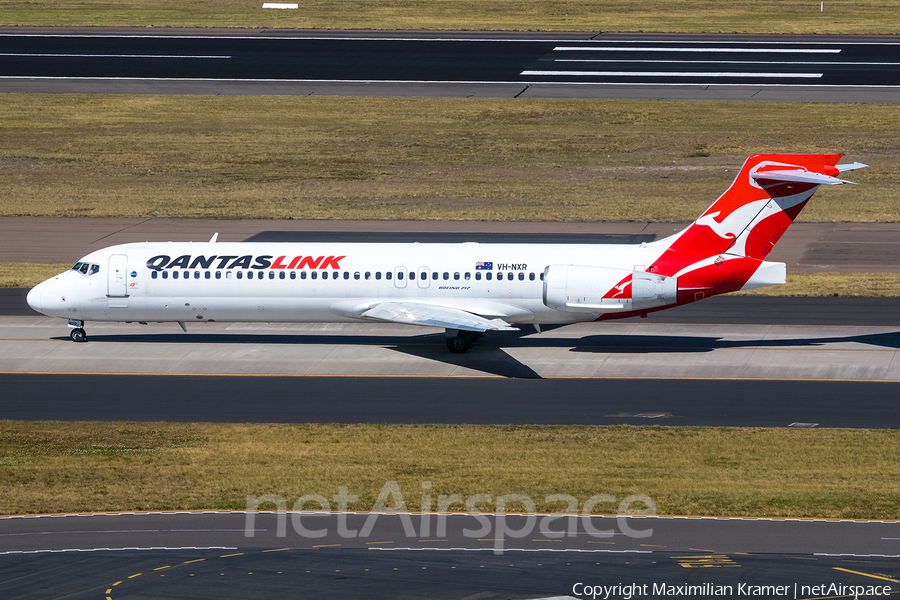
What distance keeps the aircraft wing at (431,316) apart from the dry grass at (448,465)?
20.9ft

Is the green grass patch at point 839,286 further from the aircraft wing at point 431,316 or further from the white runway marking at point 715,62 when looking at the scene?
the white runway marking at point 715,62

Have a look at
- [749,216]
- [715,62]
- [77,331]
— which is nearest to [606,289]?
[749,216]

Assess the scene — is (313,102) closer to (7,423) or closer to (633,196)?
(633,196)

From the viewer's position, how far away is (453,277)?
1586 inches

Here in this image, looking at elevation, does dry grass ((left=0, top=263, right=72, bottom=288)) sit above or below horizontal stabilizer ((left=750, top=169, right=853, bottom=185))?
below

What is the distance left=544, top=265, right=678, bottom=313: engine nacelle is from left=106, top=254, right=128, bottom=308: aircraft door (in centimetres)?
1435

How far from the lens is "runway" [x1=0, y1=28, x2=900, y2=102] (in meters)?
81.6

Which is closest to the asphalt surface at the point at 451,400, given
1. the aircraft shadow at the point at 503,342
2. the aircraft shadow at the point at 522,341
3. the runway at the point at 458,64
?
the aircraft shadow at the point at 503,342

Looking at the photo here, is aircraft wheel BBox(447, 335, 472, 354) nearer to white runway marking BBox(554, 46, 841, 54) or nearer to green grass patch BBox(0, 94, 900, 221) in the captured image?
green grass patch BBox(0, 94, 900, 221)

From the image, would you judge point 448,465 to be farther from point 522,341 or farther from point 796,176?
point 796,176

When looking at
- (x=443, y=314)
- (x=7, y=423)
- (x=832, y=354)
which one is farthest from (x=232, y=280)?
(x=832, y=354)

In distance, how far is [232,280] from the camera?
40.7 m

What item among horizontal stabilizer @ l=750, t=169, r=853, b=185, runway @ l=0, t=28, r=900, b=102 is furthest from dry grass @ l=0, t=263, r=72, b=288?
runway @ l=0, t=28, r=900, b=102

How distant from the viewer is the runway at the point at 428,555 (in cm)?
2102
